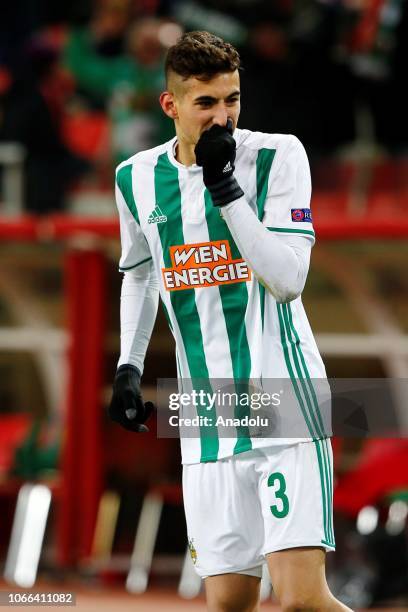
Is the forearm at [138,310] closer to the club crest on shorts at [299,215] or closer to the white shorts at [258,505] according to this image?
the white shorts at [258,505]

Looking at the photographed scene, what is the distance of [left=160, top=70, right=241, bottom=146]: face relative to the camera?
3.49 metres

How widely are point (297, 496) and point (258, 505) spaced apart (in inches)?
5.8

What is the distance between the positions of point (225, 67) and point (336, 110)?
431 centimetres

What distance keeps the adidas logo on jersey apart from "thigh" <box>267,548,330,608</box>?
992mm

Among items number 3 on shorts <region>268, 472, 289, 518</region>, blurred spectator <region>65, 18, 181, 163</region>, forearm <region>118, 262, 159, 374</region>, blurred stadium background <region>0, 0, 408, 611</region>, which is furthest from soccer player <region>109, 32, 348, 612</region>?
blurred spectator <region>65, 18, 181, 163</region>

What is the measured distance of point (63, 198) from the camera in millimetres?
7695

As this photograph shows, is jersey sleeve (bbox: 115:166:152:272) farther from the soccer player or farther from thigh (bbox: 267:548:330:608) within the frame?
thigh (bbox: 267:548:330:608)

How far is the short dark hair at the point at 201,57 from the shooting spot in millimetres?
3498

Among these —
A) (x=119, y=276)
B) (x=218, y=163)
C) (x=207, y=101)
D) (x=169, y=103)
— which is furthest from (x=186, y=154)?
(x=119, y=276)

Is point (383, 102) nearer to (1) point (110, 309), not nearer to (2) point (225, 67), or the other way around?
(1) point (110, 309)

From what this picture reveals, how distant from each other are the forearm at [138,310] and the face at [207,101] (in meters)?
0.56

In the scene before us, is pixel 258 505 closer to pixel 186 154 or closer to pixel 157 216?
pixel 157 216

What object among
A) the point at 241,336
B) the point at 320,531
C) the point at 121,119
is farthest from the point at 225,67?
the point at 121,119

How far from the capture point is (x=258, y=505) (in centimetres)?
359
